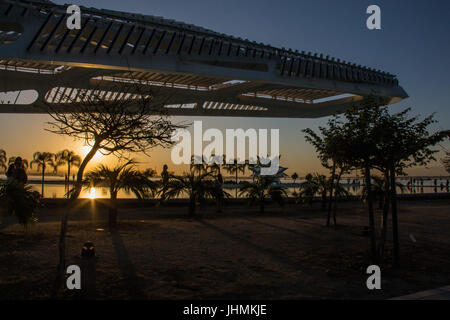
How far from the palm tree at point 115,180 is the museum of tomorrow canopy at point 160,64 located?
128 inches

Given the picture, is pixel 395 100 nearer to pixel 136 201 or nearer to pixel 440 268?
pixel 136 201

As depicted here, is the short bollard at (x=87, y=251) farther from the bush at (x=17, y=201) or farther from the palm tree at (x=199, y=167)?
the palm tree at (x=199, y=167)

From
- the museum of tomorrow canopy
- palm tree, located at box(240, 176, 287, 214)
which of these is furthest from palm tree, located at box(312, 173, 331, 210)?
the museum of tomorrow canopy

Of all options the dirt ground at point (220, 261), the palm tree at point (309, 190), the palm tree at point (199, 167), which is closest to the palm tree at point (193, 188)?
the palm tree at point (199, 167)

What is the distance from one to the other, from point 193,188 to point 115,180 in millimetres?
3530

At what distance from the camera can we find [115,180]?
9.62m

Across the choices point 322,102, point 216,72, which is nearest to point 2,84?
point 216,72

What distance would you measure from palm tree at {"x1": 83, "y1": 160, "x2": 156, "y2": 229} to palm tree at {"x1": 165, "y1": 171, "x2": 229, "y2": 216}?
258cm

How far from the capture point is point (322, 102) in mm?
39031

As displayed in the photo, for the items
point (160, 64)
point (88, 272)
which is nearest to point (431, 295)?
point (88, 272)

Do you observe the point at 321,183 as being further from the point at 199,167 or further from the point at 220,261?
the point at 220,261

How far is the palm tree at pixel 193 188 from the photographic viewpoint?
Result: 1255cm

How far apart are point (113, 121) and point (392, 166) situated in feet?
15.2
